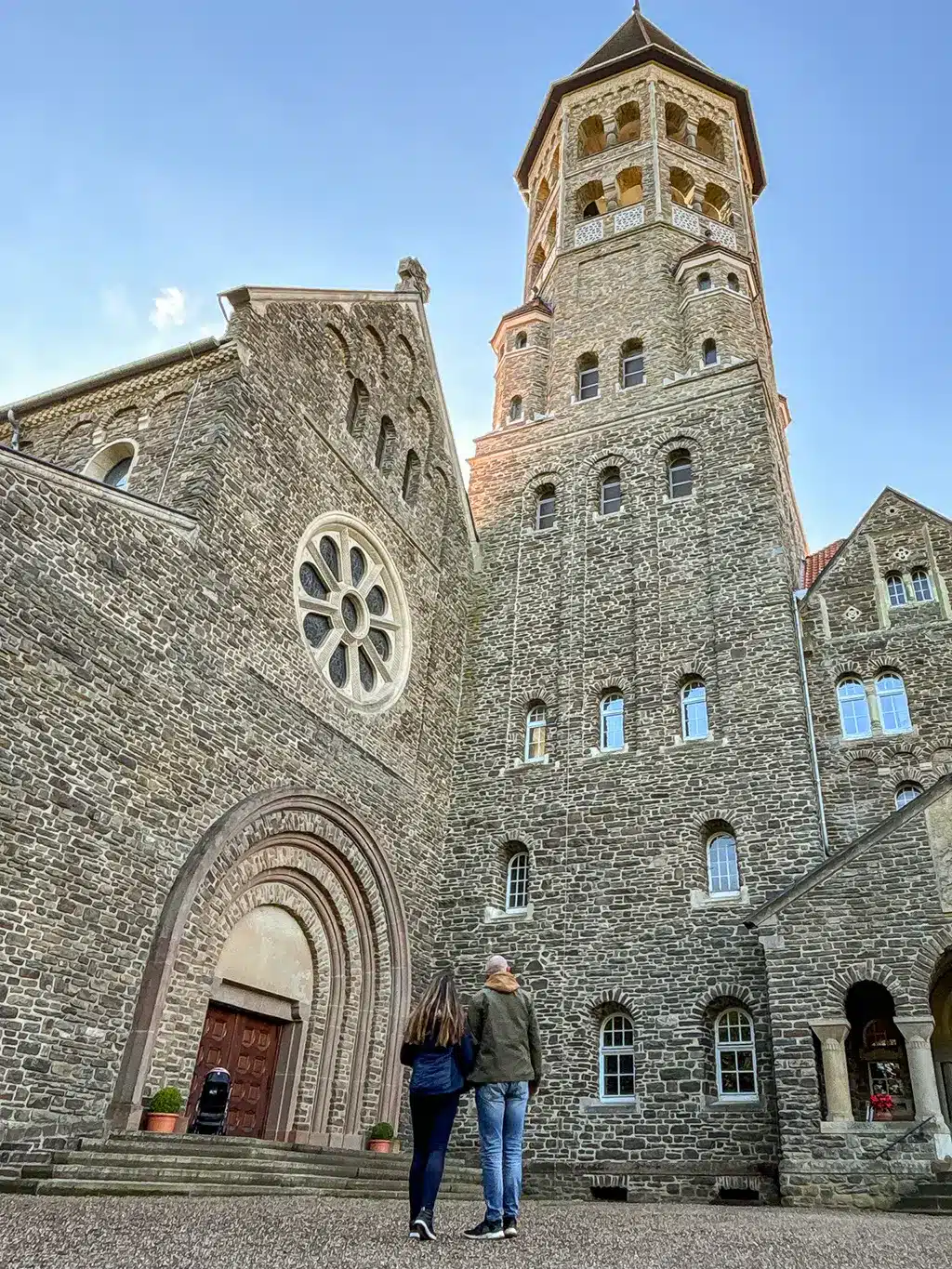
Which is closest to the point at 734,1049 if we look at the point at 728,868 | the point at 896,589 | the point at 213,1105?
the point at 728,868

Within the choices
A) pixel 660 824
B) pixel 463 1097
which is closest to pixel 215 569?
pixel 660 824

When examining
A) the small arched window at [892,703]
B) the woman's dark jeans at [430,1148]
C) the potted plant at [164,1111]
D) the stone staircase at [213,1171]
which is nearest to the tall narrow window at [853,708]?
the small arched window at [892,703]

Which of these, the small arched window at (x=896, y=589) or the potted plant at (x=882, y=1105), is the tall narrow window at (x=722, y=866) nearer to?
the potted plant at (x=882, y=1105)

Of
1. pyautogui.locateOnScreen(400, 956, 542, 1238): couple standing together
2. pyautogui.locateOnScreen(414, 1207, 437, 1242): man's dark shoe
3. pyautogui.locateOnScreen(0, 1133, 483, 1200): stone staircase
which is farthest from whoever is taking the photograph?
pyautogui.locateOnScreen(0, 1133, 483, 1200): stone staircase

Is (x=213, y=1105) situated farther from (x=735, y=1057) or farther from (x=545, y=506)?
(x=545, y=506)

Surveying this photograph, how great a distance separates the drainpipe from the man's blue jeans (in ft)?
35.4

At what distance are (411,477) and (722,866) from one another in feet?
35.1

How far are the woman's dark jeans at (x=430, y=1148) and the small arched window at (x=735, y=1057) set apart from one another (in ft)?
32.8

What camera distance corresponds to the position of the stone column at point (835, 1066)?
12539 mm

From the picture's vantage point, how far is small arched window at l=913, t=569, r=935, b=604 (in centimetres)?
1858

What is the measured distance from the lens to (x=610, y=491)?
23.0 m

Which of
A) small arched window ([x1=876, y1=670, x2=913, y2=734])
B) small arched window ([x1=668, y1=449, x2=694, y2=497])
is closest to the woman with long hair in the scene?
small arched window ([x1=876, y1=670, x2=913, y2=734])

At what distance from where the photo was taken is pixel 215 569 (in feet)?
47.1

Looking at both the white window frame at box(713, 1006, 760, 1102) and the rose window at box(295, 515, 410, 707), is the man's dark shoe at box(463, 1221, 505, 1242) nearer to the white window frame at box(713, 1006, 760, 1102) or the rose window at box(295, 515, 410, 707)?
the white window frame at box(713, 1006, 760, 1102)
